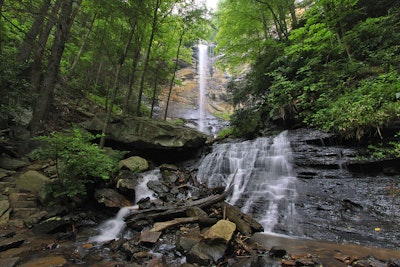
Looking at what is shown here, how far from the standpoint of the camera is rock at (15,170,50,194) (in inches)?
251

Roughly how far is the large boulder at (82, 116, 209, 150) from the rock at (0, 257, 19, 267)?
650 cm

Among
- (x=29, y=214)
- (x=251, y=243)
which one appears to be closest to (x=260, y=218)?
(x=251, y=243)

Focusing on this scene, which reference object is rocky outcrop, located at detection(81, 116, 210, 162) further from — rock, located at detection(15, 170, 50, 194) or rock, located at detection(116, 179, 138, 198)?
rock, located at detection(15, 170, 50, 194)

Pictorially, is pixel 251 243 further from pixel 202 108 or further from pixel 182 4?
pixel 202 108

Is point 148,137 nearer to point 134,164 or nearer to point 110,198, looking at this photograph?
point 134,164

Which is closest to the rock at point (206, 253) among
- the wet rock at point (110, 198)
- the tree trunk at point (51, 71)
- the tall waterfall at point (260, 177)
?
the tall waterfall at point (260, 177)

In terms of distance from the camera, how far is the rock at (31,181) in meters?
6.36

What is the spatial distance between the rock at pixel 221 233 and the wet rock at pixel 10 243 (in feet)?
11.6

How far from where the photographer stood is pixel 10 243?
412 cm

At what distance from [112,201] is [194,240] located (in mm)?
3280

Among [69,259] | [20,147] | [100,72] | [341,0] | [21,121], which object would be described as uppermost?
[100,72]

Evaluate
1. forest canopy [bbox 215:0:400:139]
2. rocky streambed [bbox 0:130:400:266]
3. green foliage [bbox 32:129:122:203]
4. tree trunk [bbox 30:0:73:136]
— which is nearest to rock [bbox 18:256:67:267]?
rocky streambed [bbox 0:130:400:266]

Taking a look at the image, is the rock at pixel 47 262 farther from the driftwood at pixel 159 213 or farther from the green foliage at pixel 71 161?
the green foliage at pixel 71 161

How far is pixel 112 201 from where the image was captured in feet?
21.0
